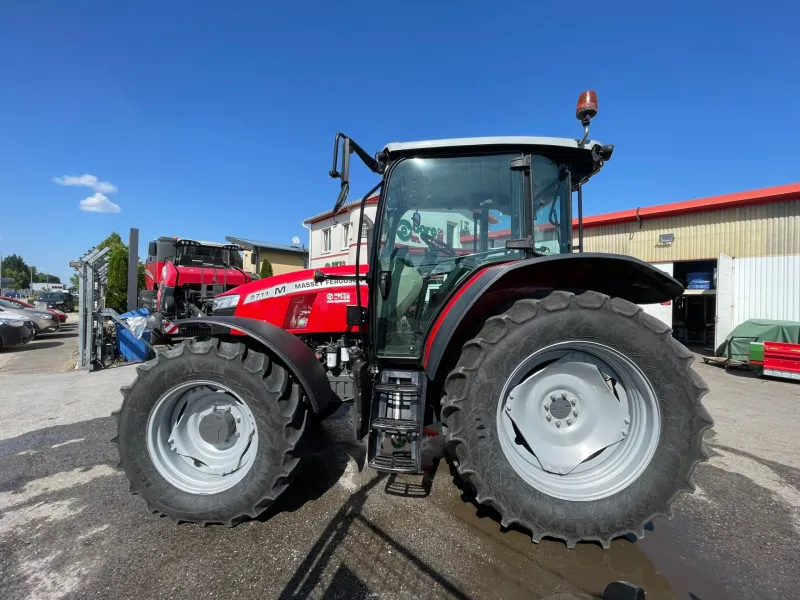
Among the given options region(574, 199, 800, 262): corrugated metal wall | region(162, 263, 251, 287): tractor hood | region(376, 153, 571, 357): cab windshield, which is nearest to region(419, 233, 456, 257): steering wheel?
region(376, 153, 571, 357): cab windshield

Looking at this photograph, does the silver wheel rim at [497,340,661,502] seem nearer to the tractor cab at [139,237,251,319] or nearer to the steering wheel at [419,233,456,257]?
the steering wheel at [419,233,456,257]

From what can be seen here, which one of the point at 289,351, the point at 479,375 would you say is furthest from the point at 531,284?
the point at 289,351

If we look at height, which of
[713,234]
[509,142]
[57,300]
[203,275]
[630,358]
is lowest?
[630,358]

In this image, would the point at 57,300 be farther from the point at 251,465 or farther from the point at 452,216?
the point at 452,216

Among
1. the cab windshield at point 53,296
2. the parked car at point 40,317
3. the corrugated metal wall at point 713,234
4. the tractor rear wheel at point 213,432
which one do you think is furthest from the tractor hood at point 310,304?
the cab windshield at point 53,296

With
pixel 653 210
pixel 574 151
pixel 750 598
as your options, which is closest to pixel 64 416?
pixel 574 151

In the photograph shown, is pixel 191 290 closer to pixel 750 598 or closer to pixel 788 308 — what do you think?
pixel 750 598

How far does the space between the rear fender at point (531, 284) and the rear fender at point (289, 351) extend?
707 millimetres

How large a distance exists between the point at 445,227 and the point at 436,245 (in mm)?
141

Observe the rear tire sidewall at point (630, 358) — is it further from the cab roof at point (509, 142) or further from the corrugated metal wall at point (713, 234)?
the corrugated metal wall at point (713, 234)

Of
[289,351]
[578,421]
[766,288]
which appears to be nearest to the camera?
[578,421]

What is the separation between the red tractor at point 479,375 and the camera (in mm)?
2098

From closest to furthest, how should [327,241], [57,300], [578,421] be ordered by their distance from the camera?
1. [578,421]
2. [327,241]
3. [57,300]

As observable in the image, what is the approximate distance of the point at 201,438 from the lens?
253 centimetres
